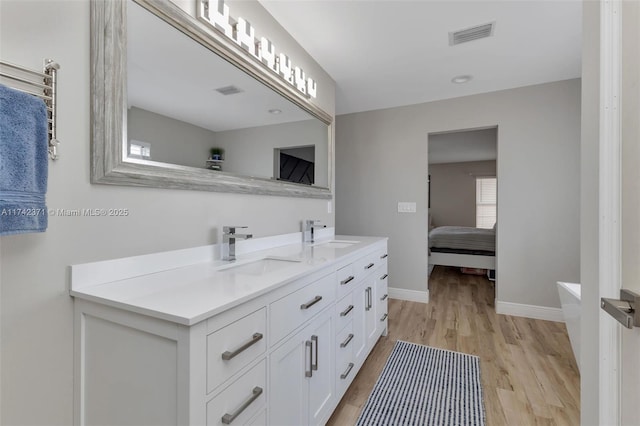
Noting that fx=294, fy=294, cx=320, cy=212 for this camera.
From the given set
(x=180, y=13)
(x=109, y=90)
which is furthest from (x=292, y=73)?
(x=109, y=90)

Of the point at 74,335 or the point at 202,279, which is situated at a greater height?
the point at 202,279

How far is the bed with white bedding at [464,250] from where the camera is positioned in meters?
4.10

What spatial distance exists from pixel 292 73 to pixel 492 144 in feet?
16.4

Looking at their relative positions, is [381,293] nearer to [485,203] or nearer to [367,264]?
[367,264]

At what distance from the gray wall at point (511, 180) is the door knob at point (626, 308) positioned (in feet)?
9.66

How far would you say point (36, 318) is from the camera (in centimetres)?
86

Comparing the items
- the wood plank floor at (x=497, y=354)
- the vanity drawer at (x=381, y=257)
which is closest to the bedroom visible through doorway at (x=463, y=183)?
the wood plank floor at (x=497, y=354)

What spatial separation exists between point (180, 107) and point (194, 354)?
3.56ft

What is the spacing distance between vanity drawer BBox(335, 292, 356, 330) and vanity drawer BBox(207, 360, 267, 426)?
0.66 metres

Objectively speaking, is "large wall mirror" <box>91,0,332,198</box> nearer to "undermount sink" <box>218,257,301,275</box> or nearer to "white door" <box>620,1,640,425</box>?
"undermount sink" <box>218,257,301,275</box>

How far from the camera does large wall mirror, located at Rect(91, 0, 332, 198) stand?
102 centimetres

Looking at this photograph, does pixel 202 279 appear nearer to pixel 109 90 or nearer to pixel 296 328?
pixel 296 328

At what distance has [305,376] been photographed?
1.25 m

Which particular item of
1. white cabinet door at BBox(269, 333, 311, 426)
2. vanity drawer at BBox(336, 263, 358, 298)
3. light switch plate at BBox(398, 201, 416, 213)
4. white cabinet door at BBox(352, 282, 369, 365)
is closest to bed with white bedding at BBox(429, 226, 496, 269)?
light switch plate at BBox(398, 201, 416, 213)
